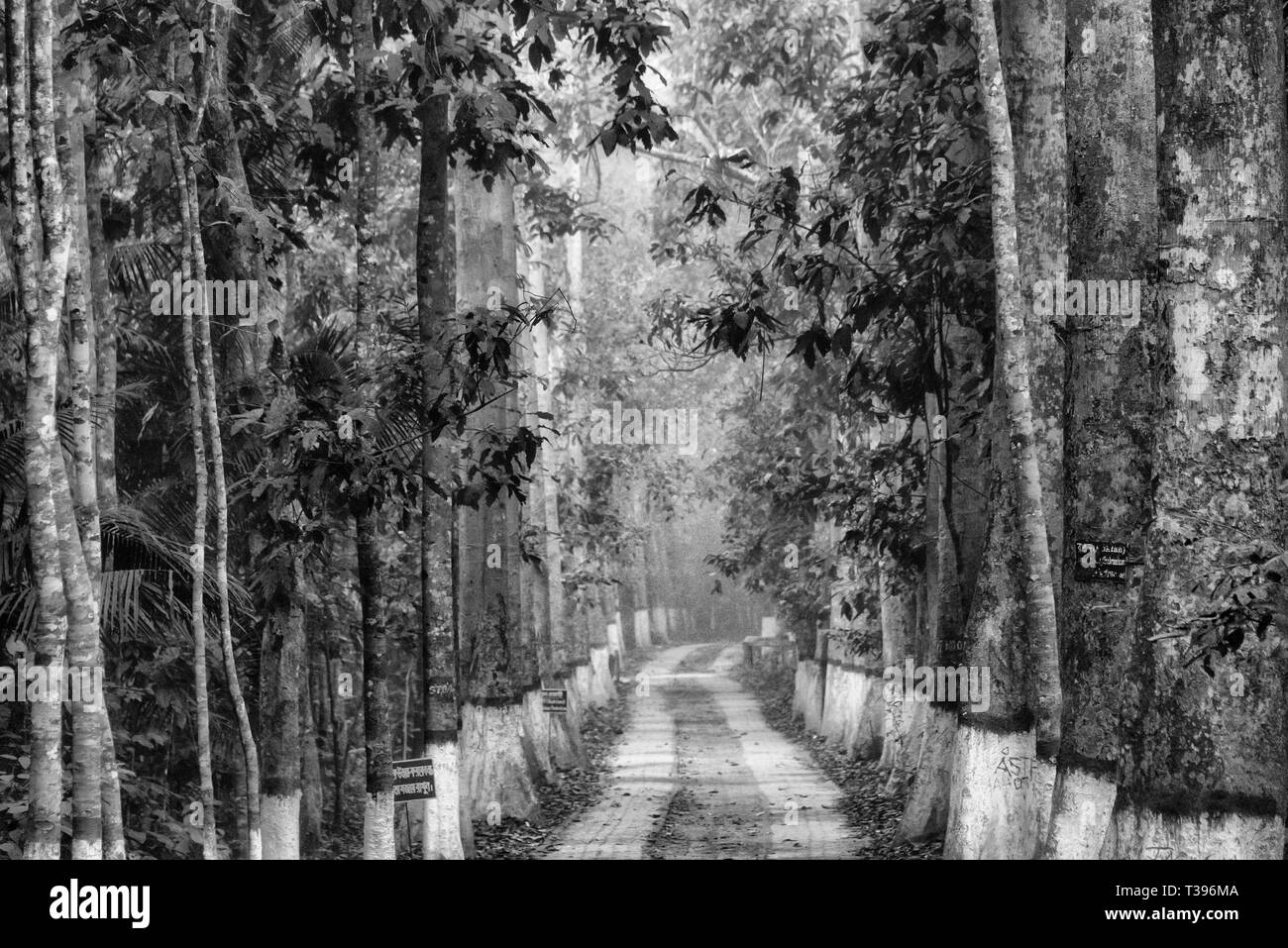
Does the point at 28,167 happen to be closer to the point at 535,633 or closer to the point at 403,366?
the point at 403,366

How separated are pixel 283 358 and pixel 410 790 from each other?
4.11 meters

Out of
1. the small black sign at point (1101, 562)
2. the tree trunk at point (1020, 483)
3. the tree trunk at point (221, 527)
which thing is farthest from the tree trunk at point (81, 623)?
the tree trunk at point (1020, 483)

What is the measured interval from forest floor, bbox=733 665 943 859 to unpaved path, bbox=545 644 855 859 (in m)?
0.20

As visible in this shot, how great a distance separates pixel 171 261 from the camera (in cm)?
1254

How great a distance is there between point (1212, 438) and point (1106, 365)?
85.6 inches

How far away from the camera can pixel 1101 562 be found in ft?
24.9

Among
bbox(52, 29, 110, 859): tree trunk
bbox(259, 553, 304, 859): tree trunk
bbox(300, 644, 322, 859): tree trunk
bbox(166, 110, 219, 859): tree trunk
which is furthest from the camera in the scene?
bbox(300, 644, 322, 859): tree trunk

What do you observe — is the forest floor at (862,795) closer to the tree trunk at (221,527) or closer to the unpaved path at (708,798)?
the unpaved path at (708,798)

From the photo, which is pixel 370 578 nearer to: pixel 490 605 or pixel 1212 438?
pixel 490 605

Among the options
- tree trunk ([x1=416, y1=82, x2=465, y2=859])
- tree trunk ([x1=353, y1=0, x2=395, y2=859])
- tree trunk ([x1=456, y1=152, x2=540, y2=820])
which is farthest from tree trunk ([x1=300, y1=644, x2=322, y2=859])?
tree trunk ([x1=353, y1=0, x2=395, y2=859])

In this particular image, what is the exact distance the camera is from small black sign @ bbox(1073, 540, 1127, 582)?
7.54m

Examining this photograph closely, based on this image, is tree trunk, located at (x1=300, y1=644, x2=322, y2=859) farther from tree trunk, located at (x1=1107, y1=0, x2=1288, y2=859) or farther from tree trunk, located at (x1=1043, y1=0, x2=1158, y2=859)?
tree trunk, located at (x1=1107, y1=0, x2=1288, y2=859)

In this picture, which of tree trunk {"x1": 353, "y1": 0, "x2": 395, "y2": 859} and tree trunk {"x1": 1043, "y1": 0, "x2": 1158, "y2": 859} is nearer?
tree trunk {"x1": 1043, "y1": 0, "x2": 1158, "y2": 859}
